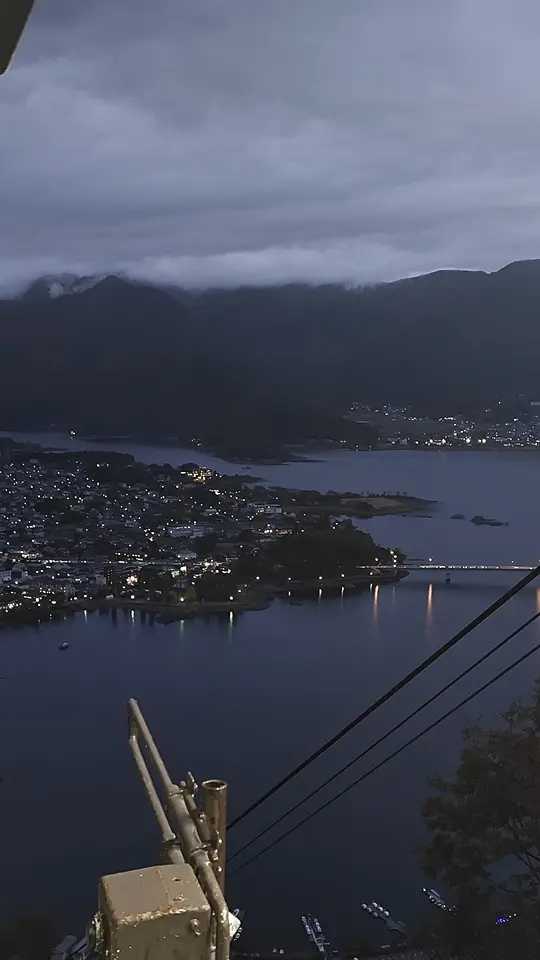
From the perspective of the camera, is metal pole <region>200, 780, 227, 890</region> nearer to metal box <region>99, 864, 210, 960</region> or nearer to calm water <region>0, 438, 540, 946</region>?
metal box <region>99, 864, 210, 960</region>

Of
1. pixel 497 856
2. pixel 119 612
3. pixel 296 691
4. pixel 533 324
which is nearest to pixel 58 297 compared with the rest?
pixel 533 324

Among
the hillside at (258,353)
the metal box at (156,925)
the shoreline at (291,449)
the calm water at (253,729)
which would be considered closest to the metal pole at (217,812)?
the metal box at (156,925)

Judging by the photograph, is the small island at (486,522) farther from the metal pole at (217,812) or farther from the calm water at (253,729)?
the metal pole at (217,812)

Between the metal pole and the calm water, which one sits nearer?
the metal pole

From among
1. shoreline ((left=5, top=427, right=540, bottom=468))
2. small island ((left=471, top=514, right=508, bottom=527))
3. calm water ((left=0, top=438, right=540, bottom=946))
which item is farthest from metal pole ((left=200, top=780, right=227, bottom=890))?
shoreline ((left=5, top=427, right=540, bottom=468))

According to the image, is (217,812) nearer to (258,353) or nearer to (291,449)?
(291,449)
